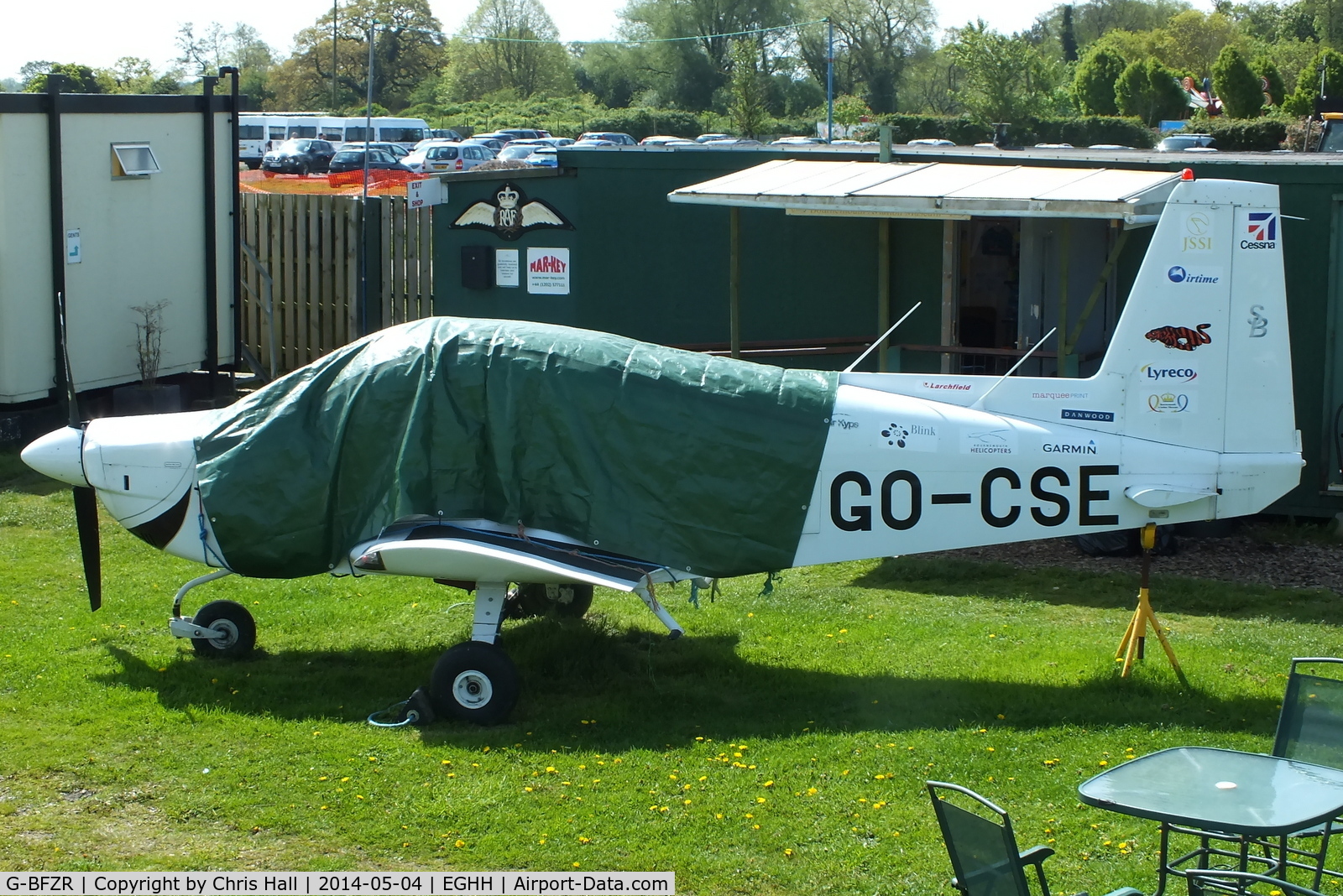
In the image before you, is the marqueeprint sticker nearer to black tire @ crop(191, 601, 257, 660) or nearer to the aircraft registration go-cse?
the aircraft registration go-cse

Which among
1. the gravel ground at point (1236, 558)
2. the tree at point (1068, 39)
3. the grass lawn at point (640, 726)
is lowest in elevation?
the grass lawn at point (640, 726)

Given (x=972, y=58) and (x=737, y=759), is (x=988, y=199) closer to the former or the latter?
(x=737, y=759)

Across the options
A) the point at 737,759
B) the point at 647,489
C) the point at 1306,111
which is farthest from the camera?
the point at 1306,111

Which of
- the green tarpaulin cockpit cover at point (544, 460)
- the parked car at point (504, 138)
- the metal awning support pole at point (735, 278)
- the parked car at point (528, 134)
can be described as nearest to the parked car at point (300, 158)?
the parked car at point (504, 138)

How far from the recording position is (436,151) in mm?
44156

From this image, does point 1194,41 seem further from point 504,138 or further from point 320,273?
point 320,273

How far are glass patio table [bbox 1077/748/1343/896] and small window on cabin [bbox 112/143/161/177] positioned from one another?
12.9 m

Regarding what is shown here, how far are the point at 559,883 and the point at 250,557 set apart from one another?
337cm

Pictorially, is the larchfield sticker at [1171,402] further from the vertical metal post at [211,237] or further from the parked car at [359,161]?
the parked car at [359,161]

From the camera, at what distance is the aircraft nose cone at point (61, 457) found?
8148 mm

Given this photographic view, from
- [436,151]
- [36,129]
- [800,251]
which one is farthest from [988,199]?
[436,151]

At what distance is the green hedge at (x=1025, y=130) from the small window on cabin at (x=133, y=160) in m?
29.9

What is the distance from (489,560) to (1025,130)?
40267 millimetres

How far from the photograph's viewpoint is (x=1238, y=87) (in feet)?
155
